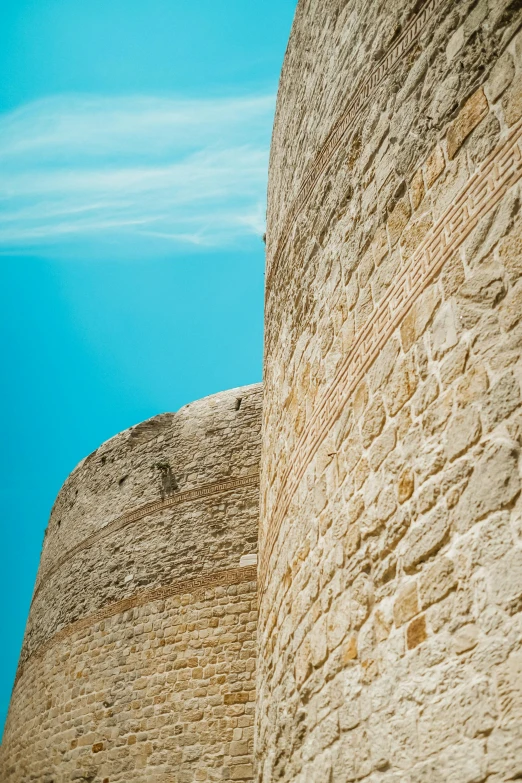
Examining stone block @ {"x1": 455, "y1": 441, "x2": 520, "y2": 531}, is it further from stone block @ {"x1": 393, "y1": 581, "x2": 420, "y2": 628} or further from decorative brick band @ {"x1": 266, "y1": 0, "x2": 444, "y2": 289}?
decorative brick band @ {"x1": 266, "y1": 0, "x2": 444, "y2": 289}

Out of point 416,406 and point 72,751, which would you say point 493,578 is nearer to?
point 416,406

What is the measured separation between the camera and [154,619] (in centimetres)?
773

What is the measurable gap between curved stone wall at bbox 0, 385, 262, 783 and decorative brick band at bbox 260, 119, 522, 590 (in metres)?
4.04

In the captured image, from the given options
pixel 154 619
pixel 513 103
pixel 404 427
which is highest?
pixel 154 619

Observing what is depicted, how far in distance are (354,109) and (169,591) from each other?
5.75 meters

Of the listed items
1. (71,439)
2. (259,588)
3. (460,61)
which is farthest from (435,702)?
(71,439)

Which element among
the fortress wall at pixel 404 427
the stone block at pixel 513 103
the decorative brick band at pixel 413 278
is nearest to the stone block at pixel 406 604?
the fortress wall at pixel 404 427

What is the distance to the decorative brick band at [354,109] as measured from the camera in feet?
9.86

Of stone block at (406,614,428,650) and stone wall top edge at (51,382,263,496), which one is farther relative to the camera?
stone wall top edge at (51,382,263,496)

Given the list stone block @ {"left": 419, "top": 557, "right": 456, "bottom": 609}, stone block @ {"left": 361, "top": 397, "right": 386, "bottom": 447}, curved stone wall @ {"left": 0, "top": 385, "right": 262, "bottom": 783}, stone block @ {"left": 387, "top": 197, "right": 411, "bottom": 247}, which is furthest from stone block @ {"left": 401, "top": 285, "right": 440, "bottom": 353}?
curved stone wall @ {"left": 0, "top": 385, "right": 262, "bottom": 783}

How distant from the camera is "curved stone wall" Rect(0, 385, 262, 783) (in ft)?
22.6

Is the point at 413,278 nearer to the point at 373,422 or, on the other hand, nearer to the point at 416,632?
the point at 373,422

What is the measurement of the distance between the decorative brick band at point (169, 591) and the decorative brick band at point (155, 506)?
3.21ft

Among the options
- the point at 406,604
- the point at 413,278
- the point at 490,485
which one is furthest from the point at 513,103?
the point at 406,604
